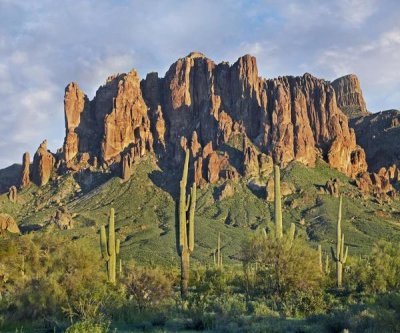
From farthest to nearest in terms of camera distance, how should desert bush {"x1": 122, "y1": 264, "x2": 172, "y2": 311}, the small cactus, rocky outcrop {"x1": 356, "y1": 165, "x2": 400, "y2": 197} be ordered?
rocky outcrop {"x1": 356, "y1": 165, "x2": 400, "y2": 197}
the small cactus
desert bush {"x1": 122, "y1": 264, "x2": 172, "y2": 311}

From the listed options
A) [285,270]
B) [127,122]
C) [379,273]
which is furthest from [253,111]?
[285,270]

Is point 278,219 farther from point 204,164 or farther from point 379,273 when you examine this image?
point 204,164

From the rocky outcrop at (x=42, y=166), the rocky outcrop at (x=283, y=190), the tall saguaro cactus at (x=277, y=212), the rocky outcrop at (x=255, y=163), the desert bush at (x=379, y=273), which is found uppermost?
the rocky outcrop at (x=42, y=166)

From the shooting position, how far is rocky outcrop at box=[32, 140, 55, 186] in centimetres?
14288

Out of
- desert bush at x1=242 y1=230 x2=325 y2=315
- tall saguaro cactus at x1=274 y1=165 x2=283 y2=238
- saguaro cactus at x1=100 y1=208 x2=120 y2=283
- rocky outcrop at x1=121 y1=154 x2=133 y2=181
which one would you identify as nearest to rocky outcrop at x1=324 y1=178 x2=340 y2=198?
rocky outcrop at x1=121 y1=154 x2=133 y2=181

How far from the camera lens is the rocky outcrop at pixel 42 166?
469 feet

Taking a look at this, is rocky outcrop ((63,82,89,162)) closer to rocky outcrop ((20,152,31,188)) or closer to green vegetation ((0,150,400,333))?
rocky outcrop ((20,152,31,188))

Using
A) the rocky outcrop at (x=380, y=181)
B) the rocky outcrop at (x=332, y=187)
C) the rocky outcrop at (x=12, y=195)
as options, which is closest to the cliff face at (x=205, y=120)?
the rocky outcrop at (x=380, y=181)

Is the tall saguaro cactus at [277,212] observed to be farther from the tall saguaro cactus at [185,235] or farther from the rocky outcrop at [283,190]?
the rocky outcrop at [283,190]

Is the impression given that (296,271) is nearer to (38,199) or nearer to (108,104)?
(38,199)

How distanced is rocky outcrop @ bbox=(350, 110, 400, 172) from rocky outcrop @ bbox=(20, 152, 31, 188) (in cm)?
9978

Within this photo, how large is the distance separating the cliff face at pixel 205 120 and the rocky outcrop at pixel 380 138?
29.6ft

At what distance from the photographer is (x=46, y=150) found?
151 metres

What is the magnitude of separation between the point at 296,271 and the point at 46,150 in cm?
13959
